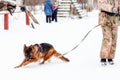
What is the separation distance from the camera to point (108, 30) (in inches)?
291

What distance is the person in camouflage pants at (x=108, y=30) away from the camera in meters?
7.40

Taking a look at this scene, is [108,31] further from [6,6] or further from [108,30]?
[6,6]

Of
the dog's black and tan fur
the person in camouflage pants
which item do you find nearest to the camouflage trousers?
the person in camouflage pants

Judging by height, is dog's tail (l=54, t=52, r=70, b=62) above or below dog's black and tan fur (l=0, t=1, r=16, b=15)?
below

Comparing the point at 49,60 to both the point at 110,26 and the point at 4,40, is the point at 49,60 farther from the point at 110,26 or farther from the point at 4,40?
the point at 4,40

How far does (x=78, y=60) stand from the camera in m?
8.28

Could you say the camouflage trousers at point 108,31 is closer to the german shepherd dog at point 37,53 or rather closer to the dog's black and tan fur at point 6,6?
the german shepherd dog at point 37,53

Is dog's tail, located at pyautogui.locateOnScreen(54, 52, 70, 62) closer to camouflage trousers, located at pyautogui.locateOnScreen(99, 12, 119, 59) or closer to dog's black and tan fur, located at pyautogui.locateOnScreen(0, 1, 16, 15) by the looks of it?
camouflage trousers, located at pyautogui.locateOnScreen(99, 12, 119, 59)

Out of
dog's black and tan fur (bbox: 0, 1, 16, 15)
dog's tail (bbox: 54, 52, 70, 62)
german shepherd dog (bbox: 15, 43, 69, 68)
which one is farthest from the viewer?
dog's black and tan fur (bbox: 0, 1, 16, 15)

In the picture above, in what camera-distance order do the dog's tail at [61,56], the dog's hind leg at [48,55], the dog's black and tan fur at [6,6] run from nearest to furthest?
the dog's hind leg at [48,55] < the dog's tail at [61,56] < the dog's black and tan fur at [6,6]

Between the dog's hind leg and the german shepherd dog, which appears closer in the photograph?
the german shepherd dog

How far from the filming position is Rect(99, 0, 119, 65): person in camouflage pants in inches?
291

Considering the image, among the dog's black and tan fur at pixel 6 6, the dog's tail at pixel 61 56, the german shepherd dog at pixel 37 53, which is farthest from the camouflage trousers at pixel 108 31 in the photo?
the dog's black and tan fur at pixel 6 6

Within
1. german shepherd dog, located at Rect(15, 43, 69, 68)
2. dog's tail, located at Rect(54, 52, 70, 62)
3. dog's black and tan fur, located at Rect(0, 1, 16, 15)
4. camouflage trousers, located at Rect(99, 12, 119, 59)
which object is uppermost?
dog's black and tan fur, located at Rect(0, 1, 16, 15)
